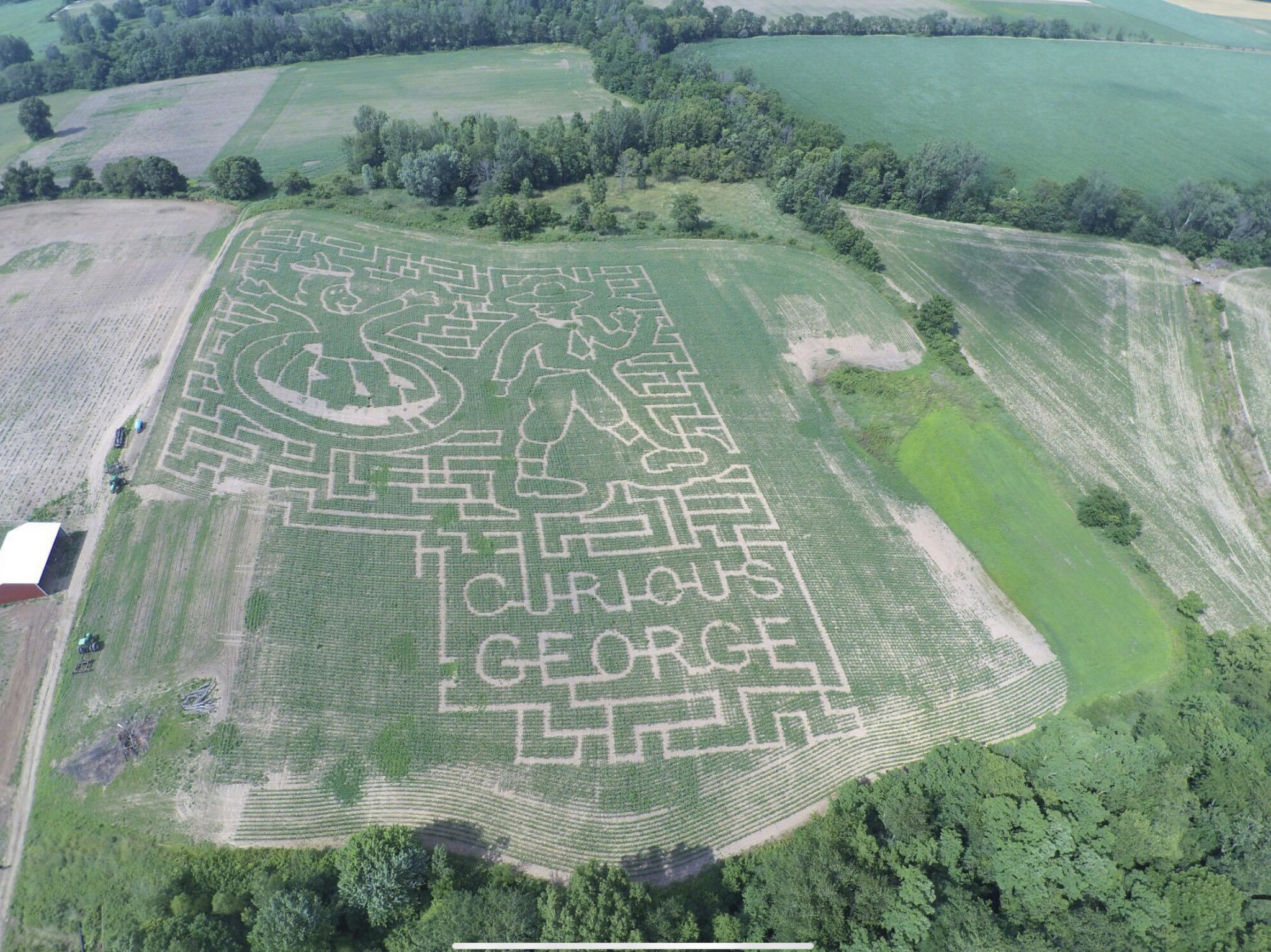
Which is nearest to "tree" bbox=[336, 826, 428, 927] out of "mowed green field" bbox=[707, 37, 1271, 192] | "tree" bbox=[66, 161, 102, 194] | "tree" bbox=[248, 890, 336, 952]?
"tree" bbox=[248, 890, 336, 952]

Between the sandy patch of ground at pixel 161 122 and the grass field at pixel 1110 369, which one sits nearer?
the grass field at pixel 1110 369

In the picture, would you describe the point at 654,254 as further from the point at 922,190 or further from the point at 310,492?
the point at 310,492

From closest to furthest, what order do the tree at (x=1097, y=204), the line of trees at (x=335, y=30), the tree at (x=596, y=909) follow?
the tree at (x=596, y=909) → the tree at (x=1097, y=204) → the line of trees at (x=335, y=30)

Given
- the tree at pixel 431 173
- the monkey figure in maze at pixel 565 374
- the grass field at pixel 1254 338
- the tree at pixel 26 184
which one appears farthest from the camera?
the tree at pixel 431 173

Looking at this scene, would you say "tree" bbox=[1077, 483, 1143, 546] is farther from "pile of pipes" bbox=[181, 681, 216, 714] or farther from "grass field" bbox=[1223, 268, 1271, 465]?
"pile of pipes" bbox=[181, 681, 216, 714]

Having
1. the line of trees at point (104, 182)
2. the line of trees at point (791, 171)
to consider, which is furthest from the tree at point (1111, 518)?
the line of trees at point (104, 182)

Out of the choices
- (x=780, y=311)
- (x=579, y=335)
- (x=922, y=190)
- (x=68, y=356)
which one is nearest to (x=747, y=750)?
(x=579, y=335)

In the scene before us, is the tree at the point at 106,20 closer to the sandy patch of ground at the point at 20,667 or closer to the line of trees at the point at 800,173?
the line of trees at the point at 800,173

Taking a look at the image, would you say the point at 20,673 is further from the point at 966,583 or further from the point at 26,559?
the point at 966,583
